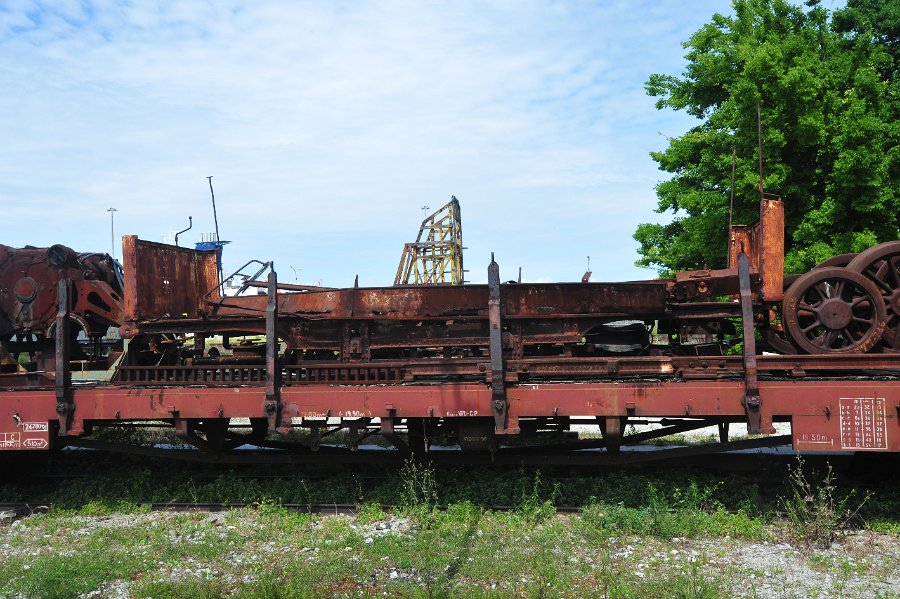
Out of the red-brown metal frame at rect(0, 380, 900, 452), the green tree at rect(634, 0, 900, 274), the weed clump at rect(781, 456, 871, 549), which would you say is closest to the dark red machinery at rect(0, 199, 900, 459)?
the red-brown metal frame at rect(0, 380, 900, 452)

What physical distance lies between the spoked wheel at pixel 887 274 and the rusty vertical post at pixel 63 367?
7539mm

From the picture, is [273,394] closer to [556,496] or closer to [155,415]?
[155,415]

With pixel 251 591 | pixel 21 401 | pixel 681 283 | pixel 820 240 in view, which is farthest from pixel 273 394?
pixel 820 240

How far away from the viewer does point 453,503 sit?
6.56 m

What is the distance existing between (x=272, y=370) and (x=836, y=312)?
5.21 metres

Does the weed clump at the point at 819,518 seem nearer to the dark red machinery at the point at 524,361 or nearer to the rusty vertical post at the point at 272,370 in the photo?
the dark red machinery at the point at 524,361

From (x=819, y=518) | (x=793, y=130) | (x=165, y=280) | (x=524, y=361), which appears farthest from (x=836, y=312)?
(x=793, y=130)

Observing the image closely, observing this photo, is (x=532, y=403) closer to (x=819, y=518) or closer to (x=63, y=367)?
(x=819, y=518)

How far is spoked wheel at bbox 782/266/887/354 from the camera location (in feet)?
19.7

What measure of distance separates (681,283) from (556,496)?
8.10 ft

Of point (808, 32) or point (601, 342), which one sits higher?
point (808, 32)

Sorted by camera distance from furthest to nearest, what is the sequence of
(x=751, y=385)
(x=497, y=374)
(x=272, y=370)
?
(x=272, y=370), (x=497, y=374), (x=751, y=385)

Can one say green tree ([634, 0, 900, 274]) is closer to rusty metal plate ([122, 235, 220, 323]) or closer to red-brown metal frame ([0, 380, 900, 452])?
red-brown metal frame ([0, 380, 900, 452])

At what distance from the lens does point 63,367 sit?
20.9 ft
